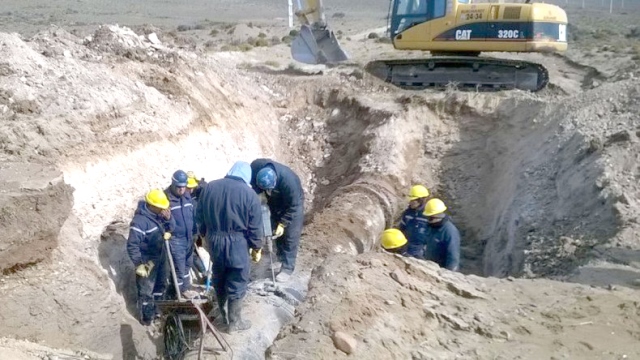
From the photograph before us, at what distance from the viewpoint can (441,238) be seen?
8828 mm

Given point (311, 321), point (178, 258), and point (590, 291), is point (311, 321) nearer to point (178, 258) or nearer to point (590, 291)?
point (590, 291)

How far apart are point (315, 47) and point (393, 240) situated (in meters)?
11.7

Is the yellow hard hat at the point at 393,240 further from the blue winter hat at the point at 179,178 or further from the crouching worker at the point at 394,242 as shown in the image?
the blue winter hat at the point at 179,178

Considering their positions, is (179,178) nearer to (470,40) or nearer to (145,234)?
(145,234)

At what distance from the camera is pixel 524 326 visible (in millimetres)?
6672

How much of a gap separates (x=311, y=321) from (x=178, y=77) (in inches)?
353

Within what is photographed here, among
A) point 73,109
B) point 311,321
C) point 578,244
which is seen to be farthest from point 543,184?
point 73,109

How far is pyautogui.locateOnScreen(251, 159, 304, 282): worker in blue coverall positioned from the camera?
9.17 meters

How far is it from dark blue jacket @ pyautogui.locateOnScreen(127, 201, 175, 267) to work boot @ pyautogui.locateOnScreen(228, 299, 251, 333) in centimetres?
184

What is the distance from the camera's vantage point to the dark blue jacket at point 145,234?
30.3ft

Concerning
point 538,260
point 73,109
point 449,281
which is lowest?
point 538,260

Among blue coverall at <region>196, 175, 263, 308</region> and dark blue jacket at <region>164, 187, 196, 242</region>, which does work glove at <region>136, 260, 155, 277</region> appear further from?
blue coverall at <region>196, 175, 263, 308</region>

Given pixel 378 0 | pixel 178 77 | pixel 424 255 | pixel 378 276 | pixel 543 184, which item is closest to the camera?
pixel 378 276

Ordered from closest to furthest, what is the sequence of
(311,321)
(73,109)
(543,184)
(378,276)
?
1. (311,321)
2. (378,276)
3. (73,109)
4. (543,184)
